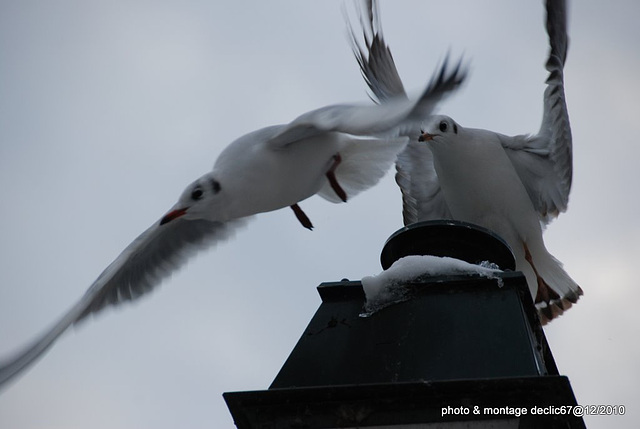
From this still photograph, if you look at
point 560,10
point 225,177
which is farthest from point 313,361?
point 560,10

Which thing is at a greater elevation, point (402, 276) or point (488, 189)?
point (402, 276)

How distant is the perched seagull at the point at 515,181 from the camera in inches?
234

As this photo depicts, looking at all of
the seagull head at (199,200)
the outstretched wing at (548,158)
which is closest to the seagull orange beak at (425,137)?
the outstretched wing at (548,158)

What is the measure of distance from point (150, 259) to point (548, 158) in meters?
2.72

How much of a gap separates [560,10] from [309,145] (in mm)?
2878

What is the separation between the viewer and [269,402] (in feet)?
8.15

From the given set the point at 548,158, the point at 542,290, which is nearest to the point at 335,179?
the point at 548,158

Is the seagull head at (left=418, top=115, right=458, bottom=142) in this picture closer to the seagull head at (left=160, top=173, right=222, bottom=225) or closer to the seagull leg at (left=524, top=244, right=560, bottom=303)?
the seagull leg at (left=524, top=244, right=560, bottom=303)

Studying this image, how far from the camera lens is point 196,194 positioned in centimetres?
478

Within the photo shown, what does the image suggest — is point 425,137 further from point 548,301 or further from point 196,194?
point 196,194

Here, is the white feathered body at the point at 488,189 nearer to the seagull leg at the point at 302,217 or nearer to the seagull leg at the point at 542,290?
the seagull leg at the point at 542,290

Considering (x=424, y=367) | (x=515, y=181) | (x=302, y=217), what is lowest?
(x=515, y=181)

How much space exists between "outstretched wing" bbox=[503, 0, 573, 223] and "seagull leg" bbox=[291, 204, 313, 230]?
1.59m

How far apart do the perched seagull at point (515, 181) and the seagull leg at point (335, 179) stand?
2.67 feet
